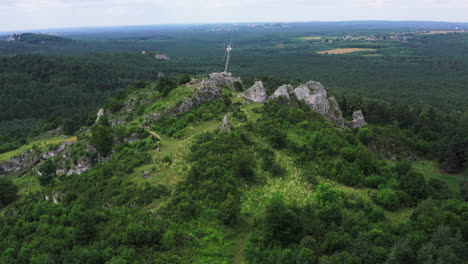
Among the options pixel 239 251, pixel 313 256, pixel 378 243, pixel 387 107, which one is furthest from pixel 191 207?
pixel 387 107

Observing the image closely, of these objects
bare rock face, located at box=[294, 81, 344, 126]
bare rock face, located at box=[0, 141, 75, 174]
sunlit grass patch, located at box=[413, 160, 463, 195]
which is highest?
bare rock face, located at box=[294, 81, 344, 126]

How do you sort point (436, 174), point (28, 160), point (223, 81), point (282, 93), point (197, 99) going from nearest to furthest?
point (436, 174), point (28, 160), point (197, 99), point (282, 93), point (223, 81)

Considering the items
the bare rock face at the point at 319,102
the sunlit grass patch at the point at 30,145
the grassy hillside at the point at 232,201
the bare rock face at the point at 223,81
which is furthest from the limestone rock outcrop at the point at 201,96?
the sunlit grass patch at the point at 30,145

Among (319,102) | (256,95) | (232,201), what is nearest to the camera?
(232,201)

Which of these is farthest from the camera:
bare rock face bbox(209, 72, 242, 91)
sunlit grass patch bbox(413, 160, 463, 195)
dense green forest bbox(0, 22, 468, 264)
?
bare rock face bbox(209, 72, 242, 91)

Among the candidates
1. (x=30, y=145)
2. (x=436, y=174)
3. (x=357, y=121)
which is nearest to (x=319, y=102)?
(x=357, y=121)

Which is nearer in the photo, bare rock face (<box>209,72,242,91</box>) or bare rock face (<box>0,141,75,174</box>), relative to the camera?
bare rock face (<box>0,141,75,174</box>)

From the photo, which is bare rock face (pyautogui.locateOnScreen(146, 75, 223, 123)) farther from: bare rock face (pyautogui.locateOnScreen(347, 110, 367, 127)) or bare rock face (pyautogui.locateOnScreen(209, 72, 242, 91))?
bare rock face (pyautogui.locateOnScreen(347, 110, 367, 127))

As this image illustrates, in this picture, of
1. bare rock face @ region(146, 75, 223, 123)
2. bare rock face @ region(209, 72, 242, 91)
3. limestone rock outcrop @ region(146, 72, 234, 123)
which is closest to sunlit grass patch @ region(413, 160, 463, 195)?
bare rock face @ region(146, 75, 223, 123)

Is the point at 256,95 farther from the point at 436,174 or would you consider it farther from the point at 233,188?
the point at 436,174

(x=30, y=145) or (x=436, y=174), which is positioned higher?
(x=30, y=145)
